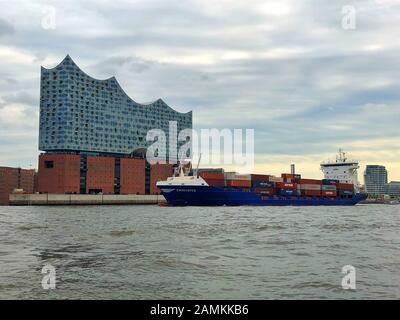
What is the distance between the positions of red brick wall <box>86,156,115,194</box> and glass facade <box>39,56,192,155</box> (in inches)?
402

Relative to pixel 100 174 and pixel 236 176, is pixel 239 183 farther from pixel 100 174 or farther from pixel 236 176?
pixel 100 174

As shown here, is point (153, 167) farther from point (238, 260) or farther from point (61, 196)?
point (238, 260)

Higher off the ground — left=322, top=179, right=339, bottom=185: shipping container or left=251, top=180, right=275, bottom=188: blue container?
left=322, top=179, right=339, bottom=185: shipping container

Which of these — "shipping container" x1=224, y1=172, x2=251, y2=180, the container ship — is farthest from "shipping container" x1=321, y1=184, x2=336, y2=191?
"shipping container" x1=224, y1=172, x2=251, y2=180

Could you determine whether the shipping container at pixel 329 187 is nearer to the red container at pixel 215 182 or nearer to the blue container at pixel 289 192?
the blue container at pixel 289 192

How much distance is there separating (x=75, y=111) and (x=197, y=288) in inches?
5574

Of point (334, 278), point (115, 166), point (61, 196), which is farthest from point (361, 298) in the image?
point (115, 166)

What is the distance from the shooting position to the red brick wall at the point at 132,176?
5664 inches

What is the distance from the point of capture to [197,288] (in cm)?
1344

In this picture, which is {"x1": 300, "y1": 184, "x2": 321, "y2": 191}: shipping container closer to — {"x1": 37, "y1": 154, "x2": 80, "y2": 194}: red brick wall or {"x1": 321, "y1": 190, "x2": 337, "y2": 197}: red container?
{"x1": 321, "y1": 190, "x2": 337, "y2": 197}: red container

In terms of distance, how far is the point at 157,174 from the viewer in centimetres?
15388

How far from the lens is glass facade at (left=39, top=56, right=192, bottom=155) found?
14575 centimetres

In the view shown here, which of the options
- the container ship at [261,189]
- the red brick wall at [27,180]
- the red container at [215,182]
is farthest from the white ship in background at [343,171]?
the red brick wall at [27,180]

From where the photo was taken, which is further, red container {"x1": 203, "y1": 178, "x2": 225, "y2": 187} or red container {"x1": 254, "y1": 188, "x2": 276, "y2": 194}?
red container {"x1": 254, "y1": 188, "x2": 276, "y2": 194}
